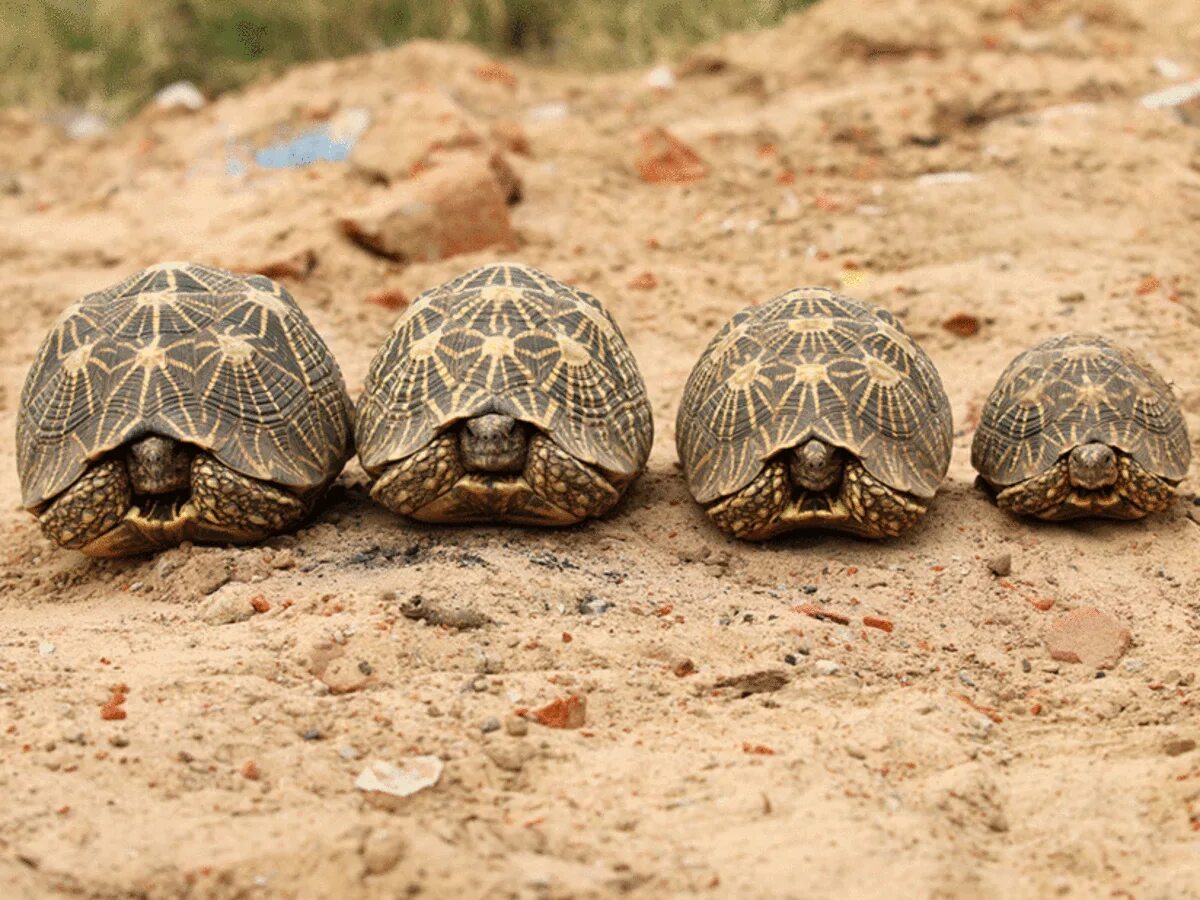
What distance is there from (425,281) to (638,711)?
4.21 metres

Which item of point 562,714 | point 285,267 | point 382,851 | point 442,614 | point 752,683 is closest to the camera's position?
point 382,851

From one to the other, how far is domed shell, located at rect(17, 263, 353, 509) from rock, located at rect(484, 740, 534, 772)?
5.11ft

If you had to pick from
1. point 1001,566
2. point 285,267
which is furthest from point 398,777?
point 285,267

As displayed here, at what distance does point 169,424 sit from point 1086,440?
3.03 metres

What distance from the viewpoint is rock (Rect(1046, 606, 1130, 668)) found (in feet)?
15.3

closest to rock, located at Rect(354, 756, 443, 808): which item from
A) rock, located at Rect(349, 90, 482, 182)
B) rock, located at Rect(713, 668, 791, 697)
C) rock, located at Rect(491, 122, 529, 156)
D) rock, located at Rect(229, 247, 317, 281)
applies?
rock, located at Rect(713, 668, 791, 697)

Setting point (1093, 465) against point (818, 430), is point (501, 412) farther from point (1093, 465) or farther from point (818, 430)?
point (1093, 465)

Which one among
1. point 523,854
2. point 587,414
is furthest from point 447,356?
point 523,854

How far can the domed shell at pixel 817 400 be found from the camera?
16.7 feet

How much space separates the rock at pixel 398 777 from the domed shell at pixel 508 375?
1504 mm

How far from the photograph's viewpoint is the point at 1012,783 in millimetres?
3887

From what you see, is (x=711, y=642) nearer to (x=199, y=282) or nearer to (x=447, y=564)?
(x=447, y=564)

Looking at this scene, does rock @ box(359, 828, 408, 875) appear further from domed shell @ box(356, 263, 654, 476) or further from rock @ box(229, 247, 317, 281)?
rock @ box(229, 247, 317, 281)

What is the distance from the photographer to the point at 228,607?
4.73 m
